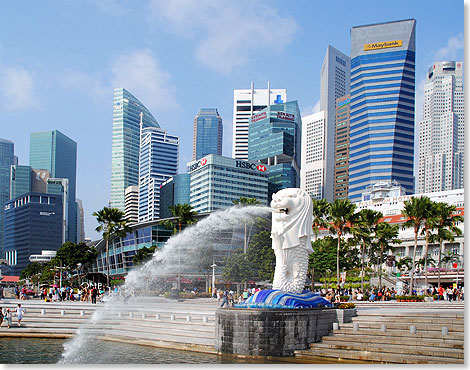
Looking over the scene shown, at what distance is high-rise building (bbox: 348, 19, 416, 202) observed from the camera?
180875 mm

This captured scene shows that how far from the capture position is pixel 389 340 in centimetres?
2228

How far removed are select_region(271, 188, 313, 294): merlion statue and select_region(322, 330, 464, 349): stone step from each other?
2.55 metres

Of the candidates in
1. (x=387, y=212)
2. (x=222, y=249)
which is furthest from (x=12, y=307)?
(x=387, y=212)

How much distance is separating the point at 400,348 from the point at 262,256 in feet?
118

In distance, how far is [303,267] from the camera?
25.6 m

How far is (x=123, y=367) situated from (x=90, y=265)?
91.8m

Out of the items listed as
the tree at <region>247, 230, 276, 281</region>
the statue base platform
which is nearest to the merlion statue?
the statue base platform

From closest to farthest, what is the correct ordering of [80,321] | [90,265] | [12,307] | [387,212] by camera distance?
1. [80,321]
2. [12,307]
3. [90,265]
4. [387,212]

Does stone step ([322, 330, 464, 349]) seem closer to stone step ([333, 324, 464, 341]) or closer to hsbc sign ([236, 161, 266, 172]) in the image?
stone step ([333, 324, 464, 341])

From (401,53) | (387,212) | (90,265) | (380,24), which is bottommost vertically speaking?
(90,265)

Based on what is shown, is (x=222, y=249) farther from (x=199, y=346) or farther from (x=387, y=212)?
(x=387, y=212)

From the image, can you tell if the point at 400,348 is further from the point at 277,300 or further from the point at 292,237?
the point at 292,237

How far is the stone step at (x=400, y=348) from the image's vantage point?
20438 millimetres

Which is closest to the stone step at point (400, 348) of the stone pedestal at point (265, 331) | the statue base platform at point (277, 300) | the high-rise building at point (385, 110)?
the stone pedestal at point (265, 331)
